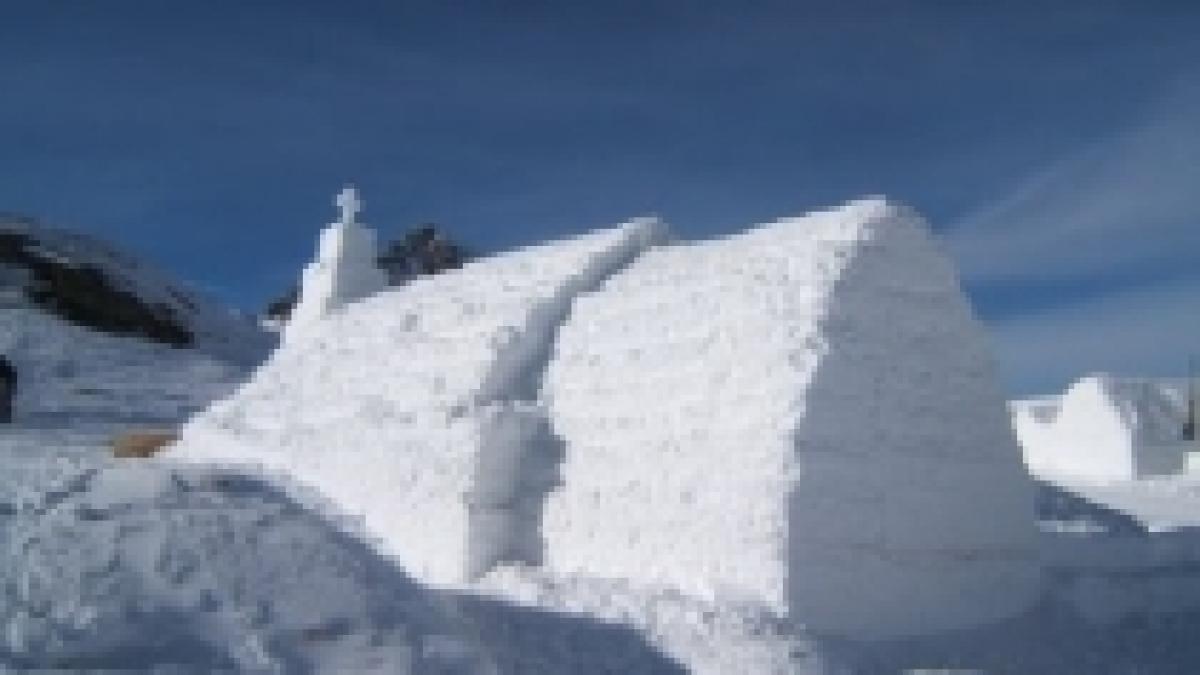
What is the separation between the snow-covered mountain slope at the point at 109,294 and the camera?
4322 cm

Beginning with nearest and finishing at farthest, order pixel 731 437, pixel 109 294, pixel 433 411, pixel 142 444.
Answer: pixel 731 437 → pixel 433 411 → pixel 142 444 → pixel 109 294

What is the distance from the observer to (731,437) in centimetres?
1326

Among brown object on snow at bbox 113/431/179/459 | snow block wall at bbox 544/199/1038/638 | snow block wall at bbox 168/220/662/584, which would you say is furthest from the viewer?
brown object on snow at bbox 113/431/179/459

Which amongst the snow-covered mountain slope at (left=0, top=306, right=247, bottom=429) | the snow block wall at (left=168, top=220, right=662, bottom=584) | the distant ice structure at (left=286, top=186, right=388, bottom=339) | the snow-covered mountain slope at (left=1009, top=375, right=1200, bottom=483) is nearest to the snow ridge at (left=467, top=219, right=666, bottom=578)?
the snow block wall at (left=168, top=220, right=662, bottom=584)

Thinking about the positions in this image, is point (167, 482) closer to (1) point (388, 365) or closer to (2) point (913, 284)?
(1) point (388, 365)

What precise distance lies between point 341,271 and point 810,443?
47.8 feet

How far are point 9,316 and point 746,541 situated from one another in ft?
113

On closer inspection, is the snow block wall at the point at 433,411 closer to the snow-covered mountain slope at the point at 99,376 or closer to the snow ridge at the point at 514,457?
the snow ridge at the point at 514,457

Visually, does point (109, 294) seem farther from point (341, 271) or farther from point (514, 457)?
point (514, 457)

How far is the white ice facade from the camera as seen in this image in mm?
12773

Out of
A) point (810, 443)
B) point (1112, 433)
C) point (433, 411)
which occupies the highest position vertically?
point (1112, 433)

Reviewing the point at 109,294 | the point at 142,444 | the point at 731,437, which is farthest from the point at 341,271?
the point at 109,294

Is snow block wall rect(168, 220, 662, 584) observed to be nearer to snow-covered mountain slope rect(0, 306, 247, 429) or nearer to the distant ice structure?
the distant ice structure

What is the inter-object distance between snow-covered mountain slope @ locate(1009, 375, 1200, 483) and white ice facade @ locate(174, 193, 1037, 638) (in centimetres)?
2569
